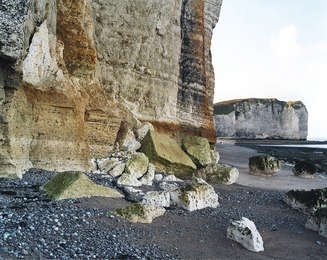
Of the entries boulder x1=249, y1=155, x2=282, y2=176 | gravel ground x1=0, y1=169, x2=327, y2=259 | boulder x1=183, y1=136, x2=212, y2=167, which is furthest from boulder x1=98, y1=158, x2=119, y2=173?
boulder x1=249, y1=155, x2=282, y2=176

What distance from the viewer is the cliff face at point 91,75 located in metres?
6.31

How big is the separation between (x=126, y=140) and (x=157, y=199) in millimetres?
4595

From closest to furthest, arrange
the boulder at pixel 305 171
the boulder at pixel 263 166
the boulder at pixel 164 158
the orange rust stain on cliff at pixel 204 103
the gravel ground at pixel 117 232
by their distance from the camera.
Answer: the gravel ground at pixel 117 232, the boulder at pixel 164 158, the boulder at pixel 305 171, the boulder at pixel 263 166, the orange rust stain on cliff at pixel 204 103

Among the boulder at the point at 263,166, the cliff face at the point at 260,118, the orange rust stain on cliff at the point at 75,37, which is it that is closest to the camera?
the orange rust stain on cliff at the point at 75,37

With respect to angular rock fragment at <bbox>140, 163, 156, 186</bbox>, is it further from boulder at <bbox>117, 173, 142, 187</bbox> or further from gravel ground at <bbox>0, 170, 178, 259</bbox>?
gravel ground at <bbox>0, 170, 178, 259</bbox>

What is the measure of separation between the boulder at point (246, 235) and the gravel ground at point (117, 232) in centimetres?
11

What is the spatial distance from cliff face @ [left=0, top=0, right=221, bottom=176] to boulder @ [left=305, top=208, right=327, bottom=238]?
6.12m

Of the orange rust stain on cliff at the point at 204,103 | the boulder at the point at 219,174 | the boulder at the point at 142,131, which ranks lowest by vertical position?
the boulder at the point at 219,174

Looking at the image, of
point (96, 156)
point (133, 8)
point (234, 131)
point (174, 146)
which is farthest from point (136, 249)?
point (234, 131)

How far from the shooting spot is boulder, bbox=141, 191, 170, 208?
588cm

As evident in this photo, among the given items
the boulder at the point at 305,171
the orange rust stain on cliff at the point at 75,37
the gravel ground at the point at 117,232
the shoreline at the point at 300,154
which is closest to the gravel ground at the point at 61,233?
the gravel ground at the point at 117,232

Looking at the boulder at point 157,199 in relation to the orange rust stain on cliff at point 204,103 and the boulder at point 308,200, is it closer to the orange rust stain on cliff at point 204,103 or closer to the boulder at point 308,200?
the boulder at point 308,200

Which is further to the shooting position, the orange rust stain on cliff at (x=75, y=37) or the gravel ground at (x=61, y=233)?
the orange rust stain on cliff at (x=75, y=37)

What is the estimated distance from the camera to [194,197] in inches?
240
